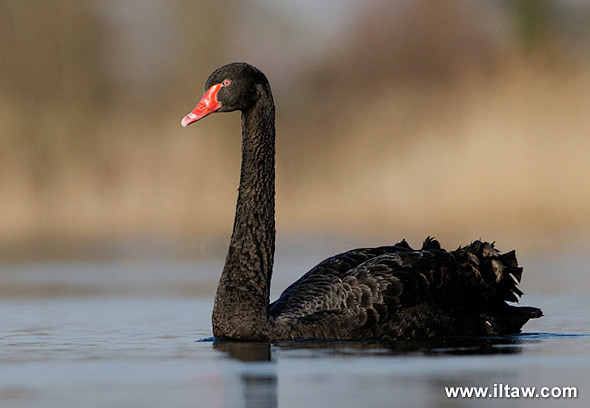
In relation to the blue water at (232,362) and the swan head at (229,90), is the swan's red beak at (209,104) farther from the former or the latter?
the blue water at (232,362)

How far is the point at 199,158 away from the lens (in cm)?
1605

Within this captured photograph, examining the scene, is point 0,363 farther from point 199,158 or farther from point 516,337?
point 199,158

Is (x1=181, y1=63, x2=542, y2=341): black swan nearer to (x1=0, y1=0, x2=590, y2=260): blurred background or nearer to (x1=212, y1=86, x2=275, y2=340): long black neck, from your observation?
(x1=212, y1=86, x2=275, y2=340): long black neck

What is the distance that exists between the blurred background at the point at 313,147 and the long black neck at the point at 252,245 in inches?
293

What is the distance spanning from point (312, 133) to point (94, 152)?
9.59 ft

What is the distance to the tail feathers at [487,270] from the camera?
256 inches

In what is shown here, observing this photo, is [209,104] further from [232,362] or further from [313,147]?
[313,147]

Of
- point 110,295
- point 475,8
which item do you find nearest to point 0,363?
point 110,295

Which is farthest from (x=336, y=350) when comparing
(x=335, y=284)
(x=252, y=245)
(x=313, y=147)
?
(x=313, y=147)

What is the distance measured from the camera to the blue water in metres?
4.52

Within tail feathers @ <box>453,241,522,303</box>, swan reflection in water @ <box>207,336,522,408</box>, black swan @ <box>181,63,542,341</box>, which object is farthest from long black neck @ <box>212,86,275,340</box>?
tail feathers @ <box>453,241,522,303</box>

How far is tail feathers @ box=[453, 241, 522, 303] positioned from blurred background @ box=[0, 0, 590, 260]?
7.11 metres

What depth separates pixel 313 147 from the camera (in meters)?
16.4

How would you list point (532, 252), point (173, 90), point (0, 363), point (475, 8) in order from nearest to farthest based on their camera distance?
point (0, 363), point (532, 252), point (173, 90), point (475, 8)
